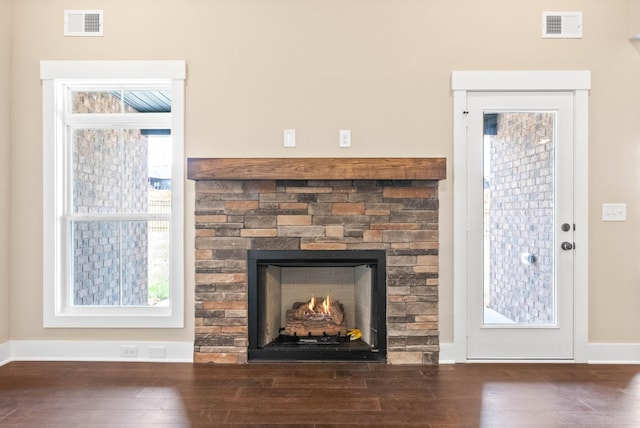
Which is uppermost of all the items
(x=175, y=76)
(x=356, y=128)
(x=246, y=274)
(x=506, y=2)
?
(x=506, y=2)

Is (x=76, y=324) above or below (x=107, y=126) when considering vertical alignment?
below

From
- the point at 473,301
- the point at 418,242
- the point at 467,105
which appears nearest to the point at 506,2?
the point at 467,105

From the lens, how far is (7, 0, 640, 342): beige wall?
3.29 metres

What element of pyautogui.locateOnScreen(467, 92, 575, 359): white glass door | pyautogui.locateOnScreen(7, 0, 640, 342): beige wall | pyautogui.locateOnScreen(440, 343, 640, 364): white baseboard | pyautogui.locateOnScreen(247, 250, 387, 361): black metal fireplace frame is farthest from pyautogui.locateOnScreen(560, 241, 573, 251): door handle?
pyautogui.locateOnScreen(247, 250, 387, 361): black metal fireplace frame

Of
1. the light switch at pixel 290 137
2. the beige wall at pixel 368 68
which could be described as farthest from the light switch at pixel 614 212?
the light switch at pixel 290 137

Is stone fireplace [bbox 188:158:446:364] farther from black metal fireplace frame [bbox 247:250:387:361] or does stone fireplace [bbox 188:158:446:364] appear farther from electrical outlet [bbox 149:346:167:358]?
electrical outlet [bbox 149:346:167:358]

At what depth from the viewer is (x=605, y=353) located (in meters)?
3.28

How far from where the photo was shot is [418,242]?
3.27 meters

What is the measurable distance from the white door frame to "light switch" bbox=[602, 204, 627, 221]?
5.6 inches

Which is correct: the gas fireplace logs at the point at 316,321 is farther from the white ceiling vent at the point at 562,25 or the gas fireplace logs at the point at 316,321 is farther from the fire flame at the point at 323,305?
the white ceiling vent at the point at 562,25

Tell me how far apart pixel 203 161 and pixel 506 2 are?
8.32 ft

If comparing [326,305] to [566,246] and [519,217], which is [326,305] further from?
[566,246]

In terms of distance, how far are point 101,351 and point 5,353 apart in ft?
2.27

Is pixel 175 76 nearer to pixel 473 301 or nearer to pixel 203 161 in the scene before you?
pixel 203 161
